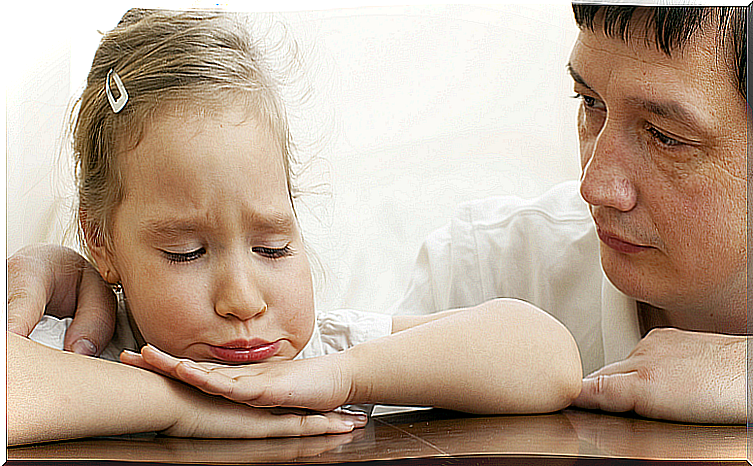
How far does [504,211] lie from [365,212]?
151 mm

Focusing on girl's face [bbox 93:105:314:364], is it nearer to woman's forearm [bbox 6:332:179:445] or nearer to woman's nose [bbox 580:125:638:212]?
woman's forearm [bbox 6:332:179:445]

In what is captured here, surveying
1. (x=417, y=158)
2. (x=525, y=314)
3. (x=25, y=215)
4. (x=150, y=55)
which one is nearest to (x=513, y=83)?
(x=417, y=158)

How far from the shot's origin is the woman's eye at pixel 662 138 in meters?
0.67

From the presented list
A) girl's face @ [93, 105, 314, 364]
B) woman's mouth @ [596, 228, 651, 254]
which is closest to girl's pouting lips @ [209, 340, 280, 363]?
girl's face @ [93, 105, 314, 364]

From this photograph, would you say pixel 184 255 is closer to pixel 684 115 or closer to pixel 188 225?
pixel 188 225

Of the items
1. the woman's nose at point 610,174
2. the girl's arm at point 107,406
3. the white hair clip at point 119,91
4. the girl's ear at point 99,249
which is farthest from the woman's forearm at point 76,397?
the woman's nose at point 610,174

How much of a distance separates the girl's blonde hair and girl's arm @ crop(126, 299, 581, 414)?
6.2 inches

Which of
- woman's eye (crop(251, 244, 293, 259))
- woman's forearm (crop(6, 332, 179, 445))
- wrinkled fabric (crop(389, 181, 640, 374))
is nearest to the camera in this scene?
woman's forearm (crop(6, 332, 179, 445))

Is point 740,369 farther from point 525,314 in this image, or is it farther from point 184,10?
point 184,10

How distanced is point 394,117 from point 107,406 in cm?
36

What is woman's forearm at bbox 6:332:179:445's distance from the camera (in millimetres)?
544

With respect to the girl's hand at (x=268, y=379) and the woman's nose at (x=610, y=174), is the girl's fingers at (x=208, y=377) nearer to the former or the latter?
the girl's hand at (x=268, y=379)

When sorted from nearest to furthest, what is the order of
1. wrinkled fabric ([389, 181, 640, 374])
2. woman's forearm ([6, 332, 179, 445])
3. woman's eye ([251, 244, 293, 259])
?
woman's forearm ([6, 332, 179, 445]) → woman's eye ([251, 244, 293, 259]) → wrinkled fabric ([389, 181, 640, 374])

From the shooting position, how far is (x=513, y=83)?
74 cm
